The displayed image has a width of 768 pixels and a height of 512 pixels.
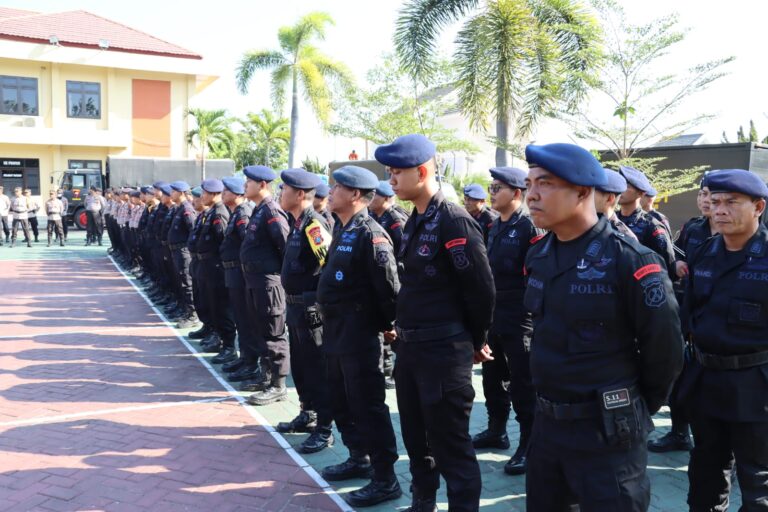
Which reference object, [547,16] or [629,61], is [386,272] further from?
[547,16]

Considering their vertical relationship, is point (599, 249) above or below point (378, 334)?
above

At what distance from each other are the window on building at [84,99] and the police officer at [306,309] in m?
29.6

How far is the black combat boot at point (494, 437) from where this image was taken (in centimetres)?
477

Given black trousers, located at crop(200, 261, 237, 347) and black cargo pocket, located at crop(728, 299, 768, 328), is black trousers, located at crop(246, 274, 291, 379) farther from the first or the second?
black cargo pocket, located at crop(728, 299, 768, 328)

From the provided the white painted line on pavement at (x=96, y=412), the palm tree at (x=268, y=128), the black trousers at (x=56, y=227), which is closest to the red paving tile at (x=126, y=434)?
the white painted line on pavement at (x=96, y=412)

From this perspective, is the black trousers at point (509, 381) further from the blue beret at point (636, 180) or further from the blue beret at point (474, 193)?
the blue beret at point (474, 193)

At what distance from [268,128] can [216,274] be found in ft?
111

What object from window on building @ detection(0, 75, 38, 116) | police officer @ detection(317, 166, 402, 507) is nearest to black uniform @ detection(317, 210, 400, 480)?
police officer @ detection(317, 166, 402, 507)

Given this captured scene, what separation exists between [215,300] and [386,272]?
4027 mm

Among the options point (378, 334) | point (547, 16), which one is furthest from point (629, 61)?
point (378, 334)

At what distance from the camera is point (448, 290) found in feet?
11.0

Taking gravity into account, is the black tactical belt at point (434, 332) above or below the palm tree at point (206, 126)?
below

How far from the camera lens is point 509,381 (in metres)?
4.78

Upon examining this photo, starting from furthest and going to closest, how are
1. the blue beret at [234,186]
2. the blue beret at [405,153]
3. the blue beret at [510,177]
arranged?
1. the blue beret at [234,186]
2. the blue beret at [510,177]
3. the blue beret at [405,153]
